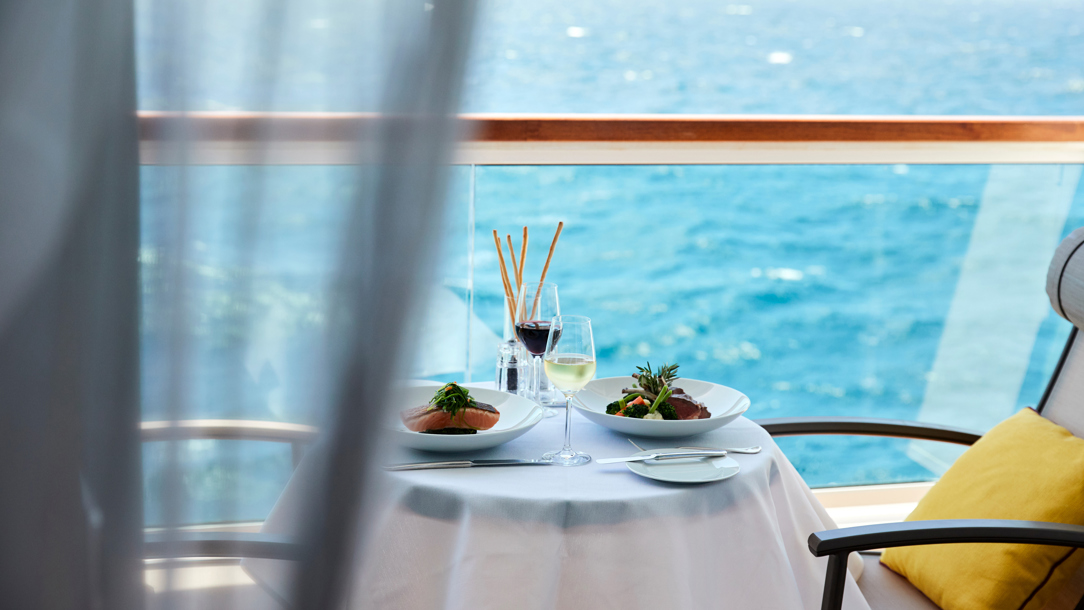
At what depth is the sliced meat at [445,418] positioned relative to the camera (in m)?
1.23

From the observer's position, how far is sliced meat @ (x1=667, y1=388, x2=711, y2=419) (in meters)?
1.33

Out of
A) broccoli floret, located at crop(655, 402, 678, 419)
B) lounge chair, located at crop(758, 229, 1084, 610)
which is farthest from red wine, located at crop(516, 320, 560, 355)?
lounge chair, located at crop(758, 229, 1084, 610)

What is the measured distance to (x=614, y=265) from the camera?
3.42m

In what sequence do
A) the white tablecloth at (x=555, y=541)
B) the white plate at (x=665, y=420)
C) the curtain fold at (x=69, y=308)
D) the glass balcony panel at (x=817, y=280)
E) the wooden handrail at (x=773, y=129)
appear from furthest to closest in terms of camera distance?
the glass balcony panel at (x=817, y=280) → the wooden handrail at (x=773, y=129) → the white plate at (x=665, y=420) → the white tablecloth at (x=555, y=541) → the curtain fold at (x=69, y=308)

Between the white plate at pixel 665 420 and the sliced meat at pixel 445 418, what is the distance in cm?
18

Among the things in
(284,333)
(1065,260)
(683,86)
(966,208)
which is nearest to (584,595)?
(284,333)

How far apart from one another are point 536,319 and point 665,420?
345mm

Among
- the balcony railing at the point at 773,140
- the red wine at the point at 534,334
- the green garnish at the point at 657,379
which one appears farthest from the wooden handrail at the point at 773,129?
the green garnish at the point at 657,379

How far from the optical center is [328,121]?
425mm

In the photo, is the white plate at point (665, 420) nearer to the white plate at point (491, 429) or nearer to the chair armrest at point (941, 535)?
the white plate at point (491, 429)

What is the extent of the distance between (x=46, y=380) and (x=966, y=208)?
3147 millimetres

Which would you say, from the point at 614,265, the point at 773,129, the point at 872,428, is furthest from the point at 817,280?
the point at 872,428

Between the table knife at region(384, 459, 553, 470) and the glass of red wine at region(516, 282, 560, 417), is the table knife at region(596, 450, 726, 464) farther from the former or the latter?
the glass of red wine at region(516, 282, 560, 417)

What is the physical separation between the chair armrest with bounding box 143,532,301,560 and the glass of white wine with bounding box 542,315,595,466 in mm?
785
